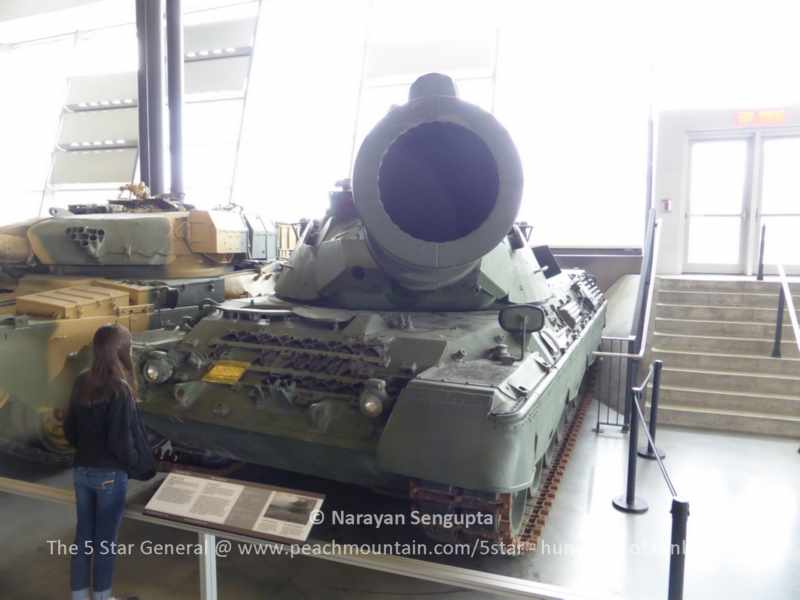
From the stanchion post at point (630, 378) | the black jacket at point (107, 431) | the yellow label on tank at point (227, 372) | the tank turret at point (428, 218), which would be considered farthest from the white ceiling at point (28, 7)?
the black jacket at point (107, 431)

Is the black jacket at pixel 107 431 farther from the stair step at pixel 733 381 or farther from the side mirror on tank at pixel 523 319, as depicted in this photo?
the stair step at pixel 733 381

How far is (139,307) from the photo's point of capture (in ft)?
19.2

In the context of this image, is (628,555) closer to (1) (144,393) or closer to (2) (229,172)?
(1) (144,393)

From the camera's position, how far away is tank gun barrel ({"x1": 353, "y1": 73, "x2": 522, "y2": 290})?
3.26m

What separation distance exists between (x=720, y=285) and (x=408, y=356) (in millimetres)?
6182

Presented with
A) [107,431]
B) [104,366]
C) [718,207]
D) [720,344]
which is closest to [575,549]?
[107,431]

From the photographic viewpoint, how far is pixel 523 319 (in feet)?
10.6

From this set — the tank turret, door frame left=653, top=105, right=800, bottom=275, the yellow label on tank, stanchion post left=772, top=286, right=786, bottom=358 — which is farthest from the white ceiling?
stanchion post left=772, top=286, right=786, bottom=358

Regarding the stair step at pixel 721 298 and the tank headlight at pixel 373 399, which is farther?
the stair step at pixel 721 298

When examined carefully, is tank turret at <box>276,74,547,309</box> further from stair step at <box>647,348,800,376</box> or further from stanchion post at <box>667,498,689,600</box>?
stair step at <box>647,348,800,376</box>

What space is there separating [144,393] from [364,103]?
8.27m

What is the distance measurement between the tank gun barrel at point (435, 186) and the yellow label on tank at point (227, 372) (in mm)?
996

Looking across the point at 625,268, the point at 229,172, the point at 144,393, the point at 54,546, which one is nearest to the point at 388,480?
the point at 144,393

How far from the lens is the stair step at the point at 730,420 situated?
6.05 meters
